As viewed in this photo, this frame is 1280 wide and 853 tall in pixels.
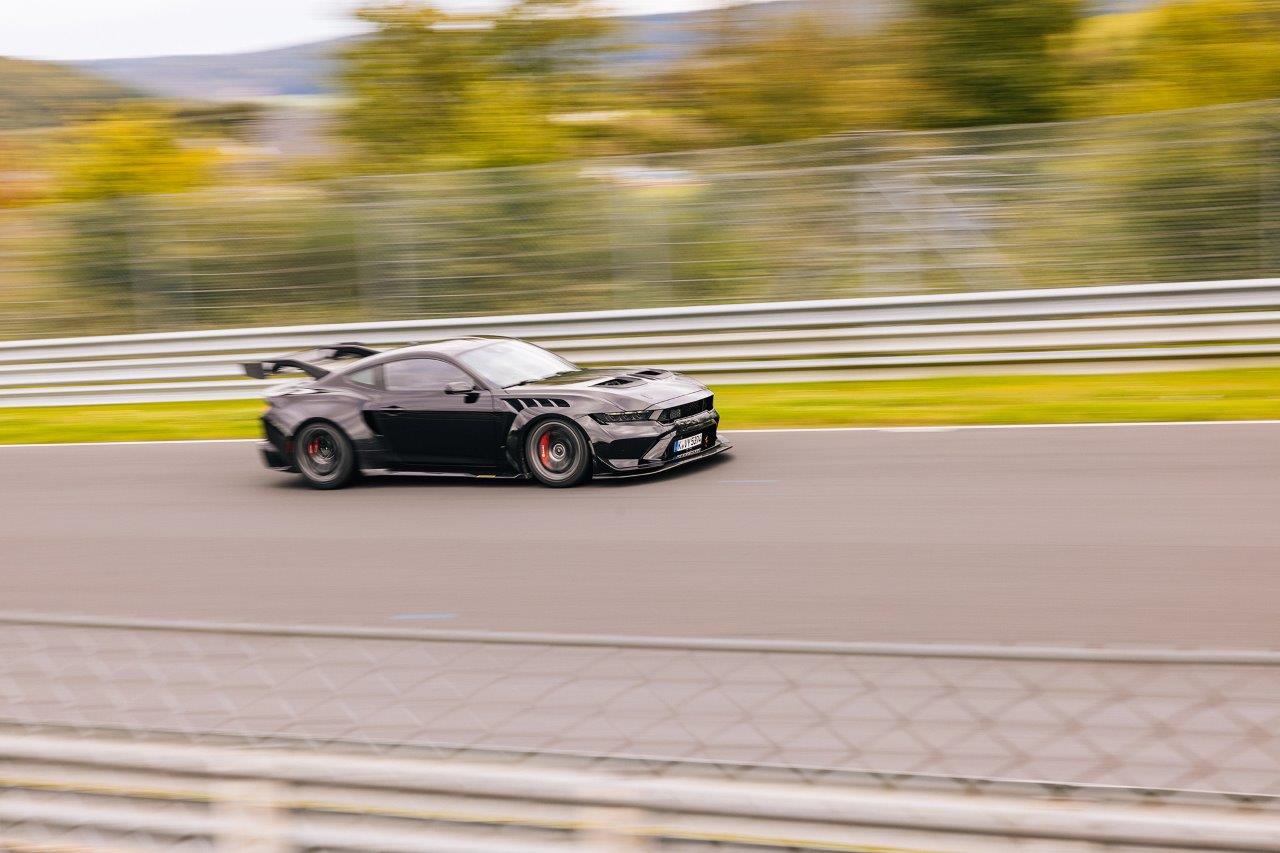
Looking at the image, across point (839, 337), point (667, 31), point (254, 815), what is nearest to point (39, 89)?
point (667, 31)

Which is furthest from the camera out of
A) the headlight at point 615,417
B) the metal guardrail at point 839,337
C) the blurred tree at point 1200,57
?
the blurred tree at point 1200,57

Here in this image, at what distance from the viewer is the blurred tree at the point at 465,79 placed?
26.3 metres

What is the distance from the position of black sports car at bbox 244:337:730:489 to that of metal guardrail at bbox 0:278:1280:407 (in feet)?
12.8

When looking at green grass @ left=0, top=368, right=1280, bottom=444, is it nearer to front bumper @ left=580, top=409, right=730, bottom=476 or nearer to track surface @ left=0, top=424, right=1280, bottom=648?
track surface @ left=0, top=424, right=1280, bottom=648

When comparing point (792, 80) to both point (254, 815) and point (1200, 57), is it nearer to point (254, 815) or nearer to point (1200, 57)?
point (1200, 57)

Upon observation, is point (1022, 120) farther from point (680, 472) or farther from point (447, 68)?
point (680, 472)

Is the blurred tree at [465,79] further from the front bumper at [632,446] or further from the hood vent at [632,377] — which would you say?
the front bumper at [632,446]

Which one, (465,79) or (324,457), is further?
(465,79)

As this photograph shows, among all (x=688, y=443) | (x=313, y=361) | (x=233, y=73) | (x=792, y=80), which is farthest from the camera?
(x=233, y=73)

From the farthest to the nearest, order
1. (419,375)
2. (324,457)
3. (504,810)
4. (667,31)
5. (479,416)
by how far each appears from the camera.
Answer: (667,31) → (324,457) → (419,375) → (479,416) → (504,810)

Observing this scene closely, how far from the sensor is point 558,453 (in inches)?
426

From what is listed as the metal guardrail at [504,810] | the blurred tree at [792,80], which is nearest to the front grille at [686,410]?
the metal guardrail at [504,810]

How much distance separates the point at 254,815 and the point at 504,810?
671mm

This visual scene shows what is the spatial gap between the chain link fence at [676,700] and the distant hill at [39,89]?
166 feet
